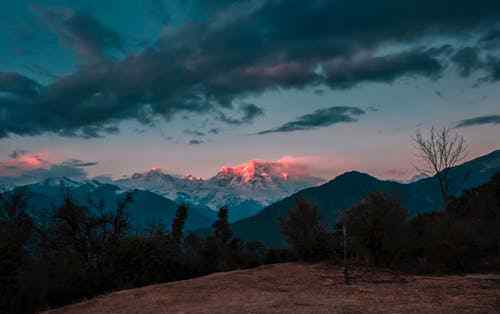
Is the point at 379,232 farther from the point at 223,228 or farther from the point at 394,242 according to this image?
the point at 223,228

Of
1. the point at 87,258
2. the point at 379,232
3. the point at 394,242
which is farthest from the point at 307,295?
the point at 87,258

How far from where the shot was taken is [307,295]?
19.7 meters

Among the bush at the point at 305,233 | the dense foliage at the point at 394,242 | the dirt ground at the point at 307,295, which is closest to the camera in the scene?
the dirt ground at the point at 307,295

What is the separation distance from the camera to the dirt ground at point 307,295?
17047 millimetres

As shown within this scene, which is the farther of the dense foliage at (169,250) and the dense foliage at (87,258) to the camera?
the dense foliage at (169,250)

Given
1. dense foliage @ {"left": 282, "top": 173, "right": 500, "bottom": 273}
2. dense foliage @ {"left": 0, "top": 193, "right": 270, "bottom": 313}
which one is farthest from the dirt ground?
dense foliage @ {"left": 282, "top": 173, "right": 500, "bottom": 273}

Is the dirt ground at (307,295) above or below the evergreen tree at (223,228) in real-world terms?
below

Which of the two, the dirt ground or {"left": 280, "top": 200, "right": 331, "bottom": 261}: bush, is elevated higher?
{"left": 280, "top": 200, "right": 331, "bottom": 261}: bush

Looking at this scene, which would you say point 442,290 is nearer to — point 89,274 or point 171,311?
point 171,311

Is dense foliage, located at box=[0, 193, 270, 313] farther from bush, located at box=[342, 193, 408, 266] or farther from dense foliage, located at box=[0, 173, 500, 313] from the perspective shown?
bush, located at box=[342, 193, 408, 266]

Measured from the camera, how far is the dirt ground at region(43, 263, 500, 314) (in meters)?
→ 17.0

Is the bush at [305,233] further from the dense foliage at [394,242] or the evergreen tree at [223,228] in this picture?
the evergreen tree at [223,228]

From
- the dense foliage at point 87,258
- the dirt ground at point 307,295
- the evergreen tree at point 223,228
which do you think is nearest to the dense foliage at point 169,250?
the dense foliage at point 87,258

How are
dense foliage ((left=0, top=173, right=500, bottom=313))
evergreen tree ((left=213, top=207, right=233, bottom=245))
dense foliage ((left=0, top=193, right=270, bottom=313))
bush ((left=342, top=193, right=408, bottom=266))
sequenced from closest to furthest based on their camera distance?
dense foliage ((left=0, top=193, right=270, bottom=313)) < dense foliage ((left=0, top=173, right=500, bottom=313)) < bush ((left=342, top=193, right=408, bottom=266)) < evergreen tree ((left=213, top=207, right=233, bottom=245))
